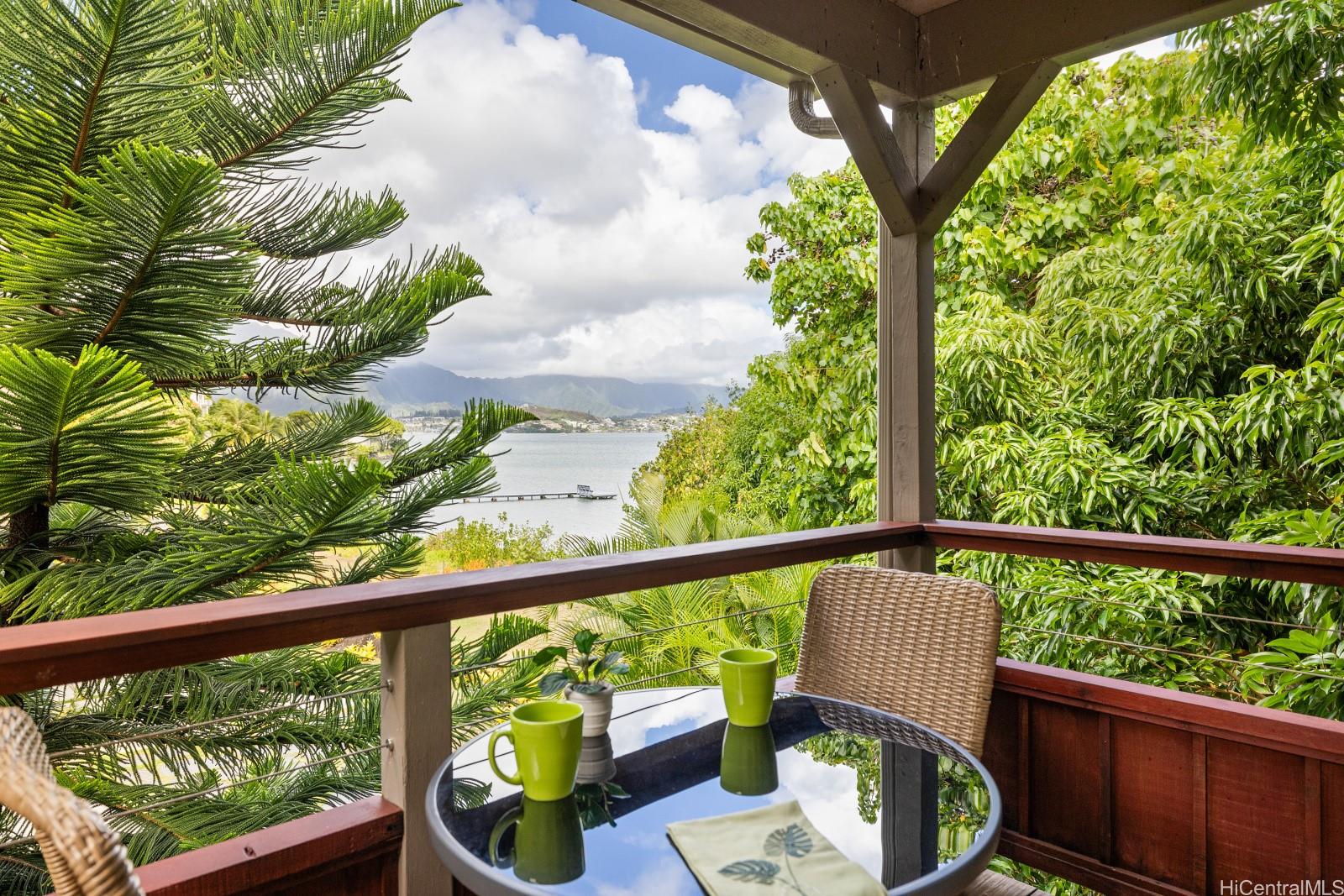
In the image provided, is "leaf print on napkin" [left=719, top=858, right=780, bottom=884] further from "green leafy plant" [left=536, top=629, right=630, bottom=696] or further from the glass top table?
"green leafy plant" [left=536, top=629, right=630, bottom=696]

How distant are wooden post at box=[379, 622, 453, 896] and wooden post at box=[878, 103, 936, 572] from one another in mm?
1537

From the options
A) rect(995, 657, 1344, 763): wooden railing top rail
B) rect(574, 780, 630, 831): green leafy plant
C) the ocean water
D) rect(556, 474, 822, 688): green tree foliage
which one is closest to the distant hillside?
the ocean water

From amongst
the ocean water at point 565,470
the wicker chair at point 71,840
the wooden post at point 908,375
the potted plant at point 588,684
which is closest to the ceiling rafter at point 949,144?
the wooden post at point 908,375

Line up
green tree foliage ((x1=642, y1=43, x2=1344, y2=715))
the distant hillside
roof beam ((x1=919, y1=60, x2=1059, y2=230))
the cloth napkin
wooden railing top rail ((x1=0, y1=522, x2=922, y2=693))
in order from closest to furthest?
the cloth napkin, wooden railing top rail ((x1=0, y1=522, x2=922, y2=693)), roof beam ((x1=919, y1=60, x2=1059, y2=230)), green tree foliage ((x1=642, y1=43, x2=1344, y2=715)), the distant hillside

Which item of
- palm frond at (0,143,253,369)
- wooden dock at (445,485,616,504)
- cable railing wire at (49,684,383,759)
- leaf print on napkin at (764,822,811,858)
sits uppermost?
palm frond at (0,143,253,369)

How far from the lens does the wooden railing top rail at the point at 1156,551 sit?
1690mm

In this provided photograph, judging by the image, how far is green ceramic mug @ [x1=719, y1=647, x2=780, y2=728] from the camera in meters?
1.23

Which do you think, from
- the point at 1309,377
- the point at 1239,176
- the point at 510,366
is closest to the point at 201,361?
the point at 1309,377

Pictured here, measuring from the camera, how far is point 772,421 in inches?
287

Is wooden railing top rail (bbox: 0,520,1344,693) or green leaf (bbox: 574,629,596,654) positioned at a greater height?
wooden railing top rail (bbox: 0,520,1344,693)

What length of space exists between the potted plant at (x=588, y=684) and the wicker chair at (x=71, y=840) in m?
0.69

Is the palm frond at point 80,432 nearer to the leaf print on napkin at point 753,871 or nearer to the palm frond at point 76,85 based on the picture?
the palm frond at point 76,85

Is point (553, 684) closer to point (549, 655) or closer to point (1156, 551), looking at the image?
point (549, 655)

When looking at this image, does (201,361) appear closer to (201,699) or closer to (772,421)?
(201,699)
